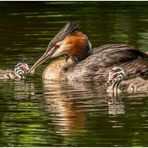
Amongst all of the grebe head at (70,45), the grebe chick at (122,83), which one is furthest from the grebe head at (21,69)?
the grebe chick at (122,83)

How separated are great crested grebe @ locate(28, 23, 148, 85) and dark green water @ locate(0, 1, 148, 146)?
35 centimetres

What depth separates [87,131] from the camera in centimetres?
1295

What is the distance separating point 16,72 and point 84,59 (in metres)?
1.10

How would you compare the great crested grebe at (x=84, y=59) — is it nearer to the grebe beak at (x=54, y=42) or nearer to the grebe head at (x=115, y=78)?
the grebe beak at (x=54, y=42)

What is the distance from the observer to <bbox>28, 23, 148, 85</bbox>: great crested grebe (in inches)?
658

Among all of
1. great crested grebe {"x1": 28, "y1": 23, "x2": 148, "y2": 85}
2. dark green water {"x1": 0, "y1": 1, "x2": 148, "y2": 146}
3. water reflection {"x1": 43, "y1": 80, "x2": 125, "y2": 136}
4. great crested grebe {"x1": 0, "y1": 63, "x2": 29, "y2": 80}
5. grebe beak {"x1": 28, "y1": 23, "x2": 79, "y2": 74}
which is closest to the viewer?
dark green water {"x1": 0, "y1": 1, "x2": 148, "y2": 146}

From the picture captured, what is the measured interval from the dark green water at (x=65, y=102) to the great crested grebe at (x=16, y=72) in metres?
0.14

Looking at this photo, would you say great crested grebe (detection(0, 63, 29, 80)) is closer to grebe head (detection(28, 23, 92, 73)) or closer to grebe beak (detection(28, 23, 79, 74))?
grebe beak (detection(28, 23, 79, 74))

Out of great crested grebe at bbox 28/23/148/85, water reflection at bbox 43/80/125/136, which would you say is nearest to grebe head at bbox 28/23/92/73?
great crested grebe at bbox 28/23/148/85

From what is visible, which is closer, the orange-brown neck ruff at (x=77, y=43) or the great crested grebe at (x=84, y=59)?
the great crested grebe at (x=84, y=59)

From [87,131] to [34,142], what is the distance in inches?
30.5

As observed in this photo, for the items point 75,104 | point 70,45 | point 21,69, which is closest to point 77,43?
point 70,45

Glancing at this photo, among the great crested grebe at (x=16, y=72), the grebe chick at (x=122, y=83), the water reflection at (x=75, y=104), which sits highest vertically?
the great crested grebe at (x=16, y=72)

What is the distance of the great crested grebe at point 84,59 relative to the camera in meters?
16.7
